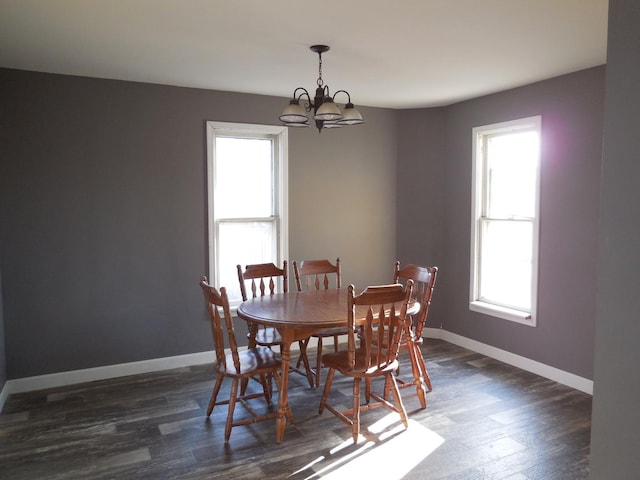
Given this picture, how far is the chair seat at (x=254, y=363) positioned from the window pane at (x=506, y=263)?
2384mm

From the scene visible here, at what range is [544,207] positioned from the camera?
13.3 ft

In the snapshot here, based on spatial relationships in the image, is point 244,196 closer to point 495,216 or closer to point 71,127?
point 71,127

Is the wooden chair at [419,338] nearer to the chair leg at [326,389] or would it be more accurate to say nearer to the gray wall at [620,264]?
the chair leg at [326,389]

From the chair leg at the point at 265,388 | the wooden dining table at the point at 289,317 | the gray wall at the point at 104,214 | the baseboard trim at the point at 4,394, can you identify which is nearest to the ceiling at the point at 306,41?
the gray wall at the point at 104,214

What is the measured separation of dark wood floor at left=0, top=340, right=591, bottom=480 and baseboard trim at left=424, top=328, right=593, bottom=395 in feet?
0.29

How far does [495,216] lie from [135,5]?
3482mm

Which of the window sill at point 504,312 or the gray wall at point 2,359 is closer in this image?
the gray wall at point 2,359

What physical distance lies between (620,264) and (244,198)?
3640 mm

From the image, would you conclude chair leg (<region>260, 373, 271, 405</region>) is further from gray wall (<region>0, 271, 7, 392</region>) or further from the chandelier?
gray wall (<region>0, 271, 7, 392</region>)

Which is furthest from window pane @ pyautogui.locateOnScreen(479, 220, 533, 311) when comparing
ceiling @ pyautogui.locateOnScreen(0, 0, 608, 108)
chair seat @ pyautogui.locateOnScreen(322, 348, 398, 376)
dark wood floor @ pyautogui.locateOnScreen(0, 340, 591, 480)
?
chair seat @ pyautogui.locateOnScreen(322, 348, 398, 376)

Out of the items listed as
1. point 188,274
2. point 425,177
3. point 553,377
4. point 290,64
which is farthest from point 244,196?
point 553,377

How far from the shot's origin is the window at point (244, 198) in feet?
14.7

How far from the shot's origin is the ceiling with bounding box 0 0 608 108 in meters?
2.49

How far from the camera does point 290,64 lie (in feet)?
11.5
